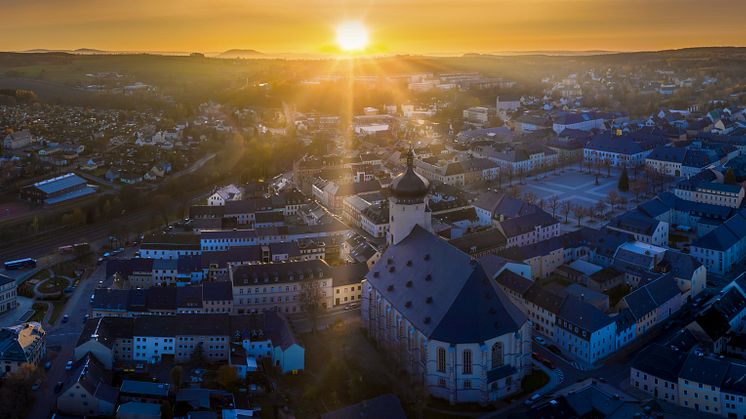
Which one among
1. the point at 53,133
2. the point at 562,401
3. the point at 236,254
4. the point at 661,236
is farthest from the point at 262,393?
the point at 53,133

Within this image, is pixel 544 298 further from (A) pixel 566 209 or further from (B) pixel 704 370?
(A) pixel 566 209

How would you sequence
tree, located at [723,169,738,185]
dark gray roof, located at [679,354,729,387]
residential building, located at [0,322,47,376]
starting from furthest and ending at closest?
1. tree, located at [723,169,738,185]
2. residential building, located at [0,322,47,376]
3. dark gray roof, located at [679,354,729,387]

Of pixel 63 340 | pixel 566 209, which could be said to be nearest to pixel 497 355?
pixel 63 340

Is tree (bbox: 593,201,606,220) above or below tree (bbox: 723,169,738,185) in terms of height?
below

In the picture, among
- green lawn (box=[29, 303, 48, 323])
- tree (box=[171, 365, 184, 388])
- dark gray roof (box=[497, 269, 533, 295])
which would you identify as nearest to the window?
dark gray roof (box=[497, 269, 533, 295])

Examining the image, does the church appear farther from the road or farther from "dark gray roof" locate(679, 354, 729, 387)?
the road
